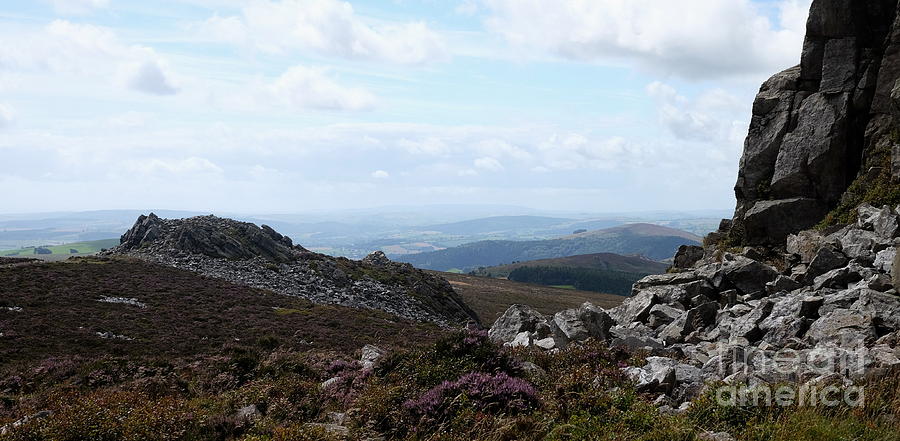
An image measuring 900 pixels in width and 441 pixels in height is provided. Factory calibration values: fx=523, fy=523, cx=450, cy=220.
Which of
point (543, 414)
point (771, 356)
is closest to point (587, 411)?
point (543, 414)

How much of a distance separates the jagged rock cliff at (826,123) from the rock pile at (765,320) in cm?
284

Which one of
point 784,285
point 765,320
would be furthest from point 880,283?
point 784,285

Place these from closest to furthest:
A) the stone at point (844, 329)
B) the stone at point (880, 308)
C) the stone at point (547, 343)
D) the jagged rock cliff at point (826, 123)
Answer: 1. the stone at point (844, 329)
2. the stone at point (880, 308)
3. the stone at point (547, 343)
4. the jagged rock cliff at point (826, 123)

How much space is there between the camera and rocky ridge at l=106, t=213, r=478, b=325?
66062mm

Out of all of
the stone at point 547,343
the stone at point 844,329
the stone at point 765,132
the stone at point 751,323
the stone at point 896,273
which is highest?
the stone at point 765,132

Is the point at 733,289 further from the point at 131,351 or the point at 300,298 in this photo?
the point at 300,298

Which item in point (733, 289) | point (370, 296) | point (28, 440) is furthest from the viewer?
point (370, 296)

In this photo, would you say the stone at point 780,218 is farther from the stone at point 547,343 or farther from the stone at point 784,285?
the stone at point 547,343

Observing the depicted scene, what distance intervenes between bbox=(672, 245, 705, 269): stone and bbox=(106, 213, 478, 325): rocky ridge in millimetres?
36356

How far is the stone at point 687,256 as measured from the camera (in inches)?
1226

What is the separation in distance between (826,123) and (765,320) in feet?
55.4

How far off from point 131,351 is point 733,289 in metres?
32.9

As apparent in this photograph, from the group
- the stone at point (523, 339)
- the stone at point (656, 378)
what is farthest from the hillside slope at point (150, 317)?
the stone at point (656, 378)

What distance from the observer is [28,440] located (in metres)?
10.9
